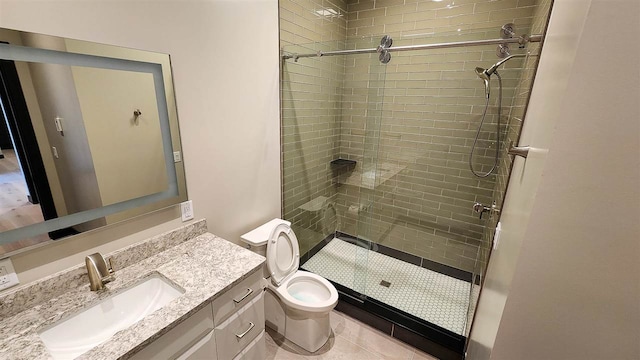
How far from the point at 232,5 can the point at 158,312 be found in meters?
1.73

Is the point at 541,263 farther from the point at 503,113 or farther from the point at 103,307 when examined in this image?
the point at 503,113

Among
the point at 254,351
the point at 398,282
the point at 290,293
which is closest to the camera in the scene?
the point at 254,351

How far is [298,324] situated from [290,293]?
8.8 inches

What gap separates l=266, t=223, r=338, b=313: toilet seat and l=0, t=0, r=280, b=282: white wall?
0.28 meters

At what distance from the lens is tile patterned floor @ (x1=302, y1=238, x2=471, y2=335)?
2.07 meters

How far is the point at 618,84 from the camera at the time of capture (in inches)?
20.5

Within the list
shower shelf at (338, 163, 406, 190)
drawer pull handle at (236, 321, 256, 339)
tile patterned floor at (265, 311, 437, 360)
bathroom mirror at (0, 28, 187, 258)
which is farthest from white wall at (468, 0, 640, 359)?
shower shelf at (338, 163, 406, 190)

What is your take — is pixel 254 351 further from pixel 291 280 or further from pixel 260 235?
pixel 260 235

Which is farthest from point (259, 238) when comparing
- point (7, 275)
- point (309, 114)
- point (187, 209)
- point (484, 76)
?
point (484, 76)

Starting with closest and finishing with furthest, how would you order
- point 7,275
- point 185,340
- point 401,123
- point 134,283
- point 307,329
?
point 7,275, point 185,340, point 134,283, point 307,329, point 401,123

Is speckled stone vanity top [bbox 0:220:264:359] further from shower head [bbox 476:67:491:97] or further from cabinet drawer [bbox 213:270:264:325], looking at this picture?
shower head [bbox 476:67:491:97]

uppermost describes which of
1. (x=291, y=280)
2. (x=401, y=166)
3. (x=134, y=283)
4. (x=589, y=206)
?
(x=589, y=206)

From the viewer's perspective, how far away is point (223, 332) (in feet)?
4.14

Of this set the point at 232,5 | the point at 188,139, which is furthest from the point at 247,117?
the point at 232,5
